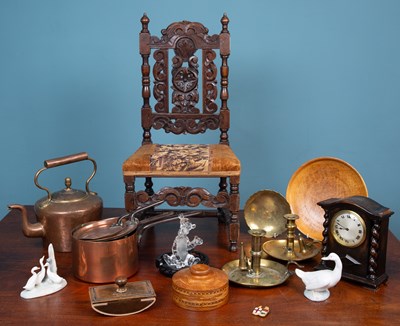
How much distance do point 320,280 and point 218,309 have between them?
26 cm

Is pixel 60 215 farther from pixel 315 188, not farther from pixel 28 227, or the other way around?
pixel 315 188

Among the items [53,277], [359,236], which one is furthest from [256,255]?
[53,277]

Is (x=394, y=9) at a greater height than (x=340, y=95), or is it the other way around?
(x=394, y=9)

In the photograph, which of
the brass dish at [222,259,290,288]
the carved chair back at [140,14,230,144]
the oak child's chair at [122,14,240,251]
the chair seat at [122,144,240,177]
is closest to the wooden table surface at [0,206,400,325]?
the brass dish at [222,259,290,288]

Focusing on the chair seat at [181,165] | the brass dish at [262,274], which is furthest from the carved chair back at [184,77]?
the brass dish at [262,274]

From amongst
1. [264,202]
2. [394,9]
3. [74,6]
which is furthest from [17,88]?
[394,9]

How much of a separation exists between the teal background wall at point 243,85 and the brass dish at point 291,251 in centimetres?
79

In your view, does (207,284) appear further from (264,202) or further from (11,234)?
(11,234)

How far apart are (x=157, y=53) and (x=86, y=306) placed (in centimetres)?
101

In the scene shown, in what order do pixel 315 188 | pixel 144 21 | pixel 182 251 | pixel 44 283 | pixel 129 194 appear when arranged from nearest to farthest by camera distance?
pixel 44 283 < pixel 182 251 < pixel 129 194 < pixel 315 188 < pixel 144 21

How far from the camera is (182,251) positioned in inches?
63.9

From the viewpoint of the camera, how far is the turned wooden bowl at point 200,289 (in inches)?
54.1

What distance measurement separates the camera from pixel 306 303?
55.8 inches

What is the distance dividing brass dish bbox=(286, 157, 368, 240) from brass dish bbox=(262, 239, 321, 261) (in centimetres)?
7
